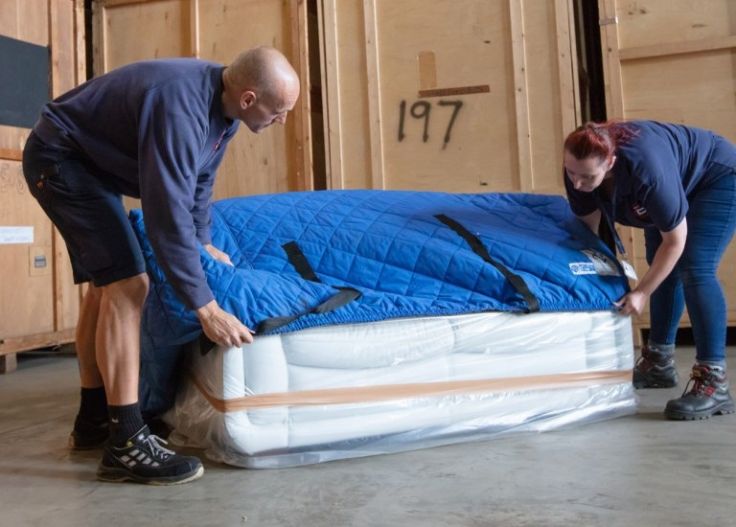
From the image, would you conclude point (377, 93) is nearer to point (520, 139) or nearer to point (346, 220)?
point (520, 139)

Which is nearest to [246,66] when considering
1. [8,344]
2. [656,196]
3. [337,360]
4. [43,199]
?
[43,199]

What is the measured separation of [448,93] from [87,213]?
2.25m

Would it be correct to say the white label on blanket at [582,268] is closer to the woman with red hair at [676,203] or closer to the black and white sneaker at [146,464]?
the woman with red hair at [676,203]

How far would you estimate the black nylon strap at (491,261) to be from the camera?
1941 millimetres

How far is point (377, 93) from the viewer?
366cm

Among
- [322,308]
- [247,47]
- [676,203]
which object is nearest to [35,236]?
[247,47]

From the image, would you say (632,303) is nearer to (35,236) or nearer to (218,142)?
(218,142)

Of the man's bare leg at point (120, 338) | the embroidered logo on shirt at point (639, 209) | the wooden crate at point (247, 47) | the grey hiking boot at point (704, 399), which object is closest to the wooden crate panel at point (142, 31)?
the wooden crate at point (247, 47)

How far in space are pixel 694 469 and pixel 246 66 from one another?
4.36 ft

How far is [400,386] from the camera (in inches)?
72.1

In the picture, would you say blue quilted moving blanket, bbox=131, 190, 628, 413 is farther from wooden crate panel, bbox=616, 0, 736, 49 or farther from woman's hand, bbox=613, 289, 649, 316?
wooden crate panel, bbox=616, 0, 736, 49

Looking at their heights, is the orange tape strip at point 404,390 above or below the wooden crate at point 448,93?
below

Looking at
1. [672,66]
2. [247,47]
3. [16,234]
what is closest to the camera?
[672,66]

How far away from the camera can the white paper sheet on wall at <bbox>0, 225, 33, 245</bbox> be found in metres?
3.44
